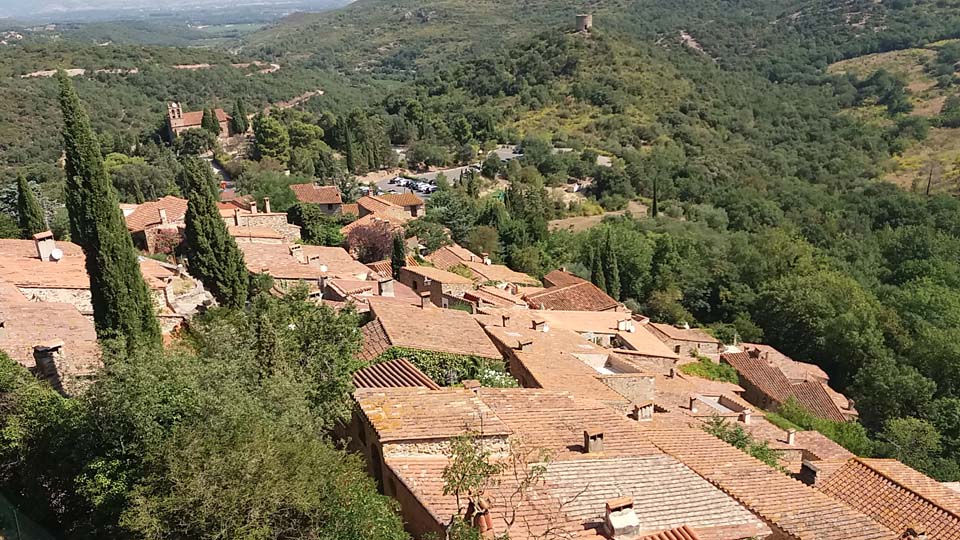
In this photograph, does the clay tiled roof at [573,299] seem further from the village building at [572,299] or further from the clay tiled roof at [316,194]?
the clay tiled roof at [316,194]

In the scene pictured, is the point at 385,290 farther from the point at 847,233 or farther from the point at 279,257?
the point at 847,233

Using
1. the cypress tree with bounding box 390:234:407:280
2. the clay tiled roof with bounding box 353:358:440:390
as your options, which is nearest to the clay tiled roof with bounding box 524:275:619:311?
the cypress tree with bounding box 390:234:407:280

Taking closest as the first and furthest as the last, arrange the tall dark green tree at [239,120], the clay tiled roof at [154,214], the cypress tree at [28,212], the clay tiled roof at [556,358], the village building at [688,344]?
1. the clay tiled roof at [556,358]
2. the clay tiled roof at [154,214]
3. the cypress tree at [28,212]
4. the village building at [688,344]
5. the tall dark green tree at [239,120]

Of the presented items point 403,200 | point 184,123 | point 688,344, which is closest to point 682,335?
point 688,344

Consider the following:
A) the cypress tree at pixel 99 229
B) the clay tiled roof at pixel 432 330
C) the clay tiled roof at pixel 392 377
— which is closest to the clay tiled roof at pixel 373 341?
the clay tiled roof at pixel 432 330

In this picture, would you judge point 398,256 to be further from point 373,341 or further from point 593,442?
point 593,442

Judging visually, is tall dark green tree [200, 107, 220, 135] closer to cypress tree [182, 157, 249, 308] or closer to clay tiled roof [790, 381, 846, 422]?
cypress tree [182, 157, 249, 308]
